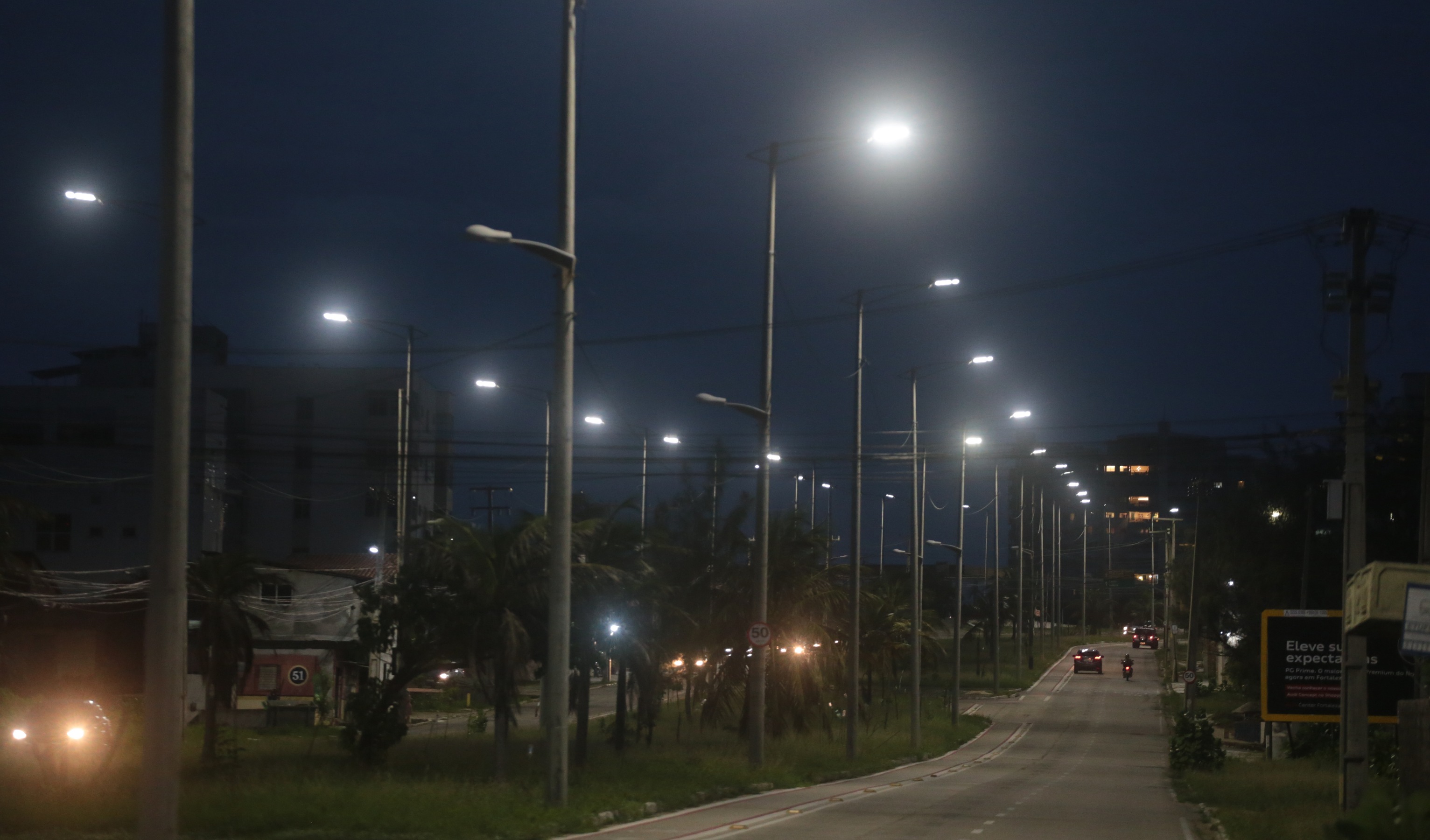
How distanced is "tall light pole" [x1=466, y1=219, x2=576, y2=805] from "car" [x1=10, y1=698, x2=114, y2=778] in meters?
7.36

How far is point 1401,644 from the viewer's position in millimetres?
10422

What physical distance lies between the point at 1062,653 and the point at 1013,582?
11709 millimetres

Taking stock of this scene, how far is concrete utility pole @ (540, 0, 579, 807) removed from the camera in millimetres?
17344

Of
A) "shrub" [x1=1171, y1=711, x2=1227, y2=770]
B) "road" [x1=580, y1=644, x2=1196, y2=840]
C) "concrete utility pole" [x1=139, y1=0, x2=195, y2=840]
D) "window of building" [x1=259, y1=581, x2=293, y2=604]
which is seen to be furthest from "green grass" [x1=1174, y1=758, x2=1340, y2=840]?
"window of building" [x1=259, y1=581, x2=293, y2=604]

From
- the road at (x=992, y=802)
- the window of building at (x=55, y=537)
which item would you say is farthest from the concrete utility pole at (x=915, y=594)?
the window of building at (x=55, y=537)

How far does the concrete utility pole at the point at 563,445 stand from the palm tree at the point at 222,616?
10.3 meters

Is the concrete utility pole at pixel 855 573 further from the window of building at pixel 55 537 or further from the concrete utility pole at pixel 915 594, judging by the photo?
the window of building at pixel 55 537

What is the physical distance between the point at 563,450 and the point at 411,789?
560cm

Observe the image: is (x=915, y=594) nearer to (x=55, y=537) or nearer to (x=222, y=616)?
(x=222, y=616)

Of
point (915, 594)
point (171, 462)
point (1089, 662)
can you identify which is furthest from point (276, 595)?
point (1089, 662)

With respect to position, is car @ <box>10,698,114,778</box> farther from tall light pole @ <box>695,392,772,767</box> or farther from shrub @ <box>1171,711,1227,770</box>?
shrub @ <box>1171,711,1227,770</box>

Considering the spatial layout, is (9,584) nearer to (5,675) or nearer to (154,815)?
(5,675)

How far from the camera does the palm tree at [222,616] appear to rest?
25.6 m

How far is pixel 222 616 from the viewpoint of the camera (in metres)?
25.6
